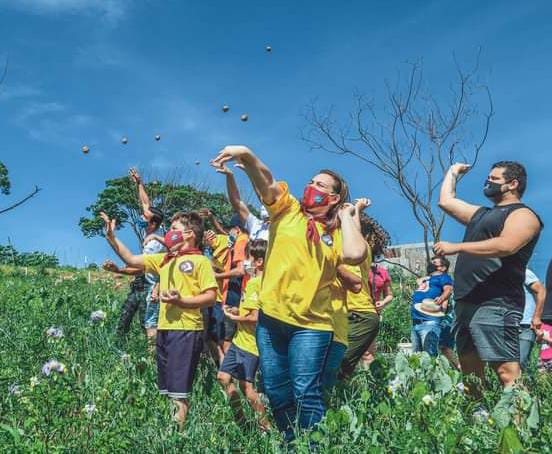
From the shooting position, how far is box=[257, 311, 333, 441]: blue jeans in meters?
3.30

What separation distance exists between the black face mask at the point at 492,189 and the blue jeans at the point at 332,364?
1.38 metres

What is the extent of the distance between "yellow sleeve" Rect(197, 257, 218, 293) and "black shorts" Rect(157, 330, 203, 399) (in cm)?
32

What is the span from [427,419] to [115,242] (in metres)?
2.63

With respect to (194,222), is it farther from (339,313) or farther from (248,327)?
(339,313)

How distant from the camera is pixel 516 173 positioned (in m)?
4.09

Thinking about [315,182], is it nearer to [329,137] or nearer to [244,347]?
[244,347]

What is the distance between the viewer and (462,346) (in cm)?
412

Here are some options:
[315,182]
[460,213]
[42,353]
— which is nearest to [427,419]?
[315,182]

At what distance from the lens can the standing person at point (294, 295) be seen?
3307 millimetres

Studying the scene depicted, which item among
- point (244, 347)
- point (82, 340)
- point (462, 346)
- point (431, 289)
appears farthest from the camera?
point (431, 289)

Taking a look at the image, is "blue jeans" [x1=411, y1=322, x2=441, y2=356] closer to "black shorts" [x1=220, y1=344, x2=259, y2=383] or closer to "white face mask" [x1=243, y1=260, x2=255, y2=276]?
"white face mask" [x1=243, y1=260, x2=255, y2=276]

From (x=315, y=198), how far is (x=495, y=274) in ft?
4.08

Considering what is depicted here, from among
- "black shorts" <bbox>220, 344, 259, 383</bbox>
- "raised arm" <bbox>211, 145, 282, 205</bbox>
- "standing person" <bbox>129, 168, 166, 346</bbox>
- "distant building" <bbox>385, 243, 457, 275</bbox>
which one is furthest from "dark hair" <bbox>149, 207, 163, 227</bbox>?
"distant building" <bbox>385, 243, 457, 275</bbox>

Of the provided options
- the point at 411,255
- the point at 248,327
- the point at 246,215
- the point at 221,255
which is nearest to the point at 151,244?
the point at 221,255
